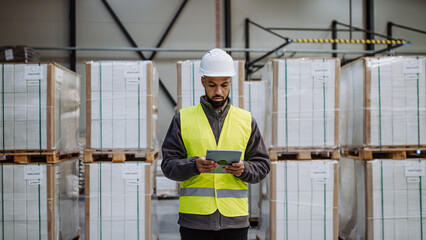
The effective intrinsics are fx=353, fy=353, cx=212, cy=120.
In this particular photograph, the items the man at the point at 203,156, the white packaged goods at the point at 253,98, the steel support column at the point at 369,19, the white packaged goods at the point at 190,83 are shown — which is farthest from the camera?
the steel support column at the point at 369,19

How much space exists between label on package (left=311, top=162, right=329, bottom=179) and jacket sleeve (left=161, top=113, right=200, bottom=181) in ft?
8.92

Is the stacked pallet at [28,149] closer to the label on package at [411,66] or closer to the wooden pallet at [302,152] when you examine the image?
the wooden pallet at [302,152]

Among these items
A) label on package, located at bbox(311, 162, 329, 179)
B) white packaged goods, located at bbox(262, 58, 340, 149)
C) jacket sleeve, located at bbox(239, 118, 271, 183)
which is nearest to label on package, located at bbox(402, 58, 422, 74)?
white packaged goods, located at bbox(262, 58, 340, 149)

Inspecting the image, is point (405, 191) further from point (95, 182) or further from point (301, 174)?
point (95, 182)

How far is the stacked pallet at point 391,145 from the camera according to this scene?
15.8 ft

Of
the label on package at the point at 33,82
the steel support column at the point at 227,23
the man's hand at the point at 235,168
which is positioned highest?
the steel support column at the point at 227,23

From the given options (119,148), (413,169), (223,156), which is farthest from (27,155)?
(413,169)

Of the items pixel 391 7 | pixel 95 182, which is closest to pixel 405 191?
pixel 95 182

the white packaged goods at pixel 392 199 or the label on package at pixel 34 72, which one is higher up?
the label on package at pixel 34 72

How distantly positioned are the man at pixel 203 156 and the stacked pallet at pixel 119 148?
7.39ft

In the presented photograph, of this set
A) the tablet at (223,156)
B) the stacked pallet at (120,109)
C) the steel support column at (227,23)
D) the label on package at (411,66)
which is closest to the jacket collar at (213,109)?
the tablet at (223,156)

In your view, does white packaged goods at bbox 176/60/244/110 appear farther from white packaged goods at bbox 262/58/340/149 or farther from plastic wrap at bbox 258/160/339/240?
plastic wrap at bbox 258/160/339/240

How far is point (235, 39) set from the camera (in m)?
11.2

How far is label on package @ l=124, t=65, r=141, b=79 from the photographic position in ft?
15.7
